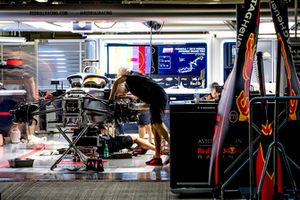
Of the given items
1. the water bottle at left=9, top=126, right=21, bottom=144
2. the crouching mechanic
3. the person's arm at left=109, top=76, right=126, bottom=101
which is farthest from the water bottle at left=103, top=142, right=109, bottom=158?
the water bottle at left=9, top=126, right=21, bottom=144

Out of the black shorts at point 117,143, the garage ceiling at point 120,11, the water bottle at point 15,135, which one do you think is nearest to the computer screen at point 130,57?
the water bottle at point 15,135

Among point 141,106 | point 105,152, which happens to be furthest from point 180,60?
point 141,106

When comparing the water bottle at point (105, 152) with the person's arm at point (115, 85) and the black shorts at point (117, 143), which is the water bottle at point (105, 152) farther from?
the person's arm at point (115, 85)

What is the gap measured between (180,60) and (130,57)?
1.31 metres

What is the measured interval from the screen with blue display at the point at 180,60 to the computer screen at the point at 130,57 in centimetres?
34

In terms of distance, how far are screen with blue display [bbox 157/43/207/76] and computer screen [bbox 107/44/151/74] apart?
339 millimetres

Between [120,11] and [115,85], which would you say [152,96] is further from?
[120,11]

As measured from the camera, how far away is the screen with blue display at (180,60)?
14883 mm

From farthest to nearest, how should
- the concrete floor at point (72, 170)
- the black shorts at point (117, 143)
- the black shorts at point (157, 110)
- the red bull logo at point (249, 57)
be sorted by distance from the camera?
the black shorts at point (117, 143)
the black shorts at point (157, 110)
the concrete floor at point (72, 170)
the red bull logo at point (249, 57)

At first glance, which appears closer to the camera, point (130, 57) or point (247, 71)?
point (247, 71)

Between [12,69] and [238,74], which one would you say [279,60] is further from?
[12,69]

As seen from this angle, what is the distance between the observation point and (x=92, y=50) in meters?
14.6

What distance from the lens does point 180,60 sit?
1508 cm

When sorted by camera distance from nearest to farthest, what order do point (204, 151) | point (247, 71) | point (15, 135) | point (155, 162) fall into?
1. point (247, 71)
2. point (204, 151)
3. point (155, 162)
4. point (15, 135)
